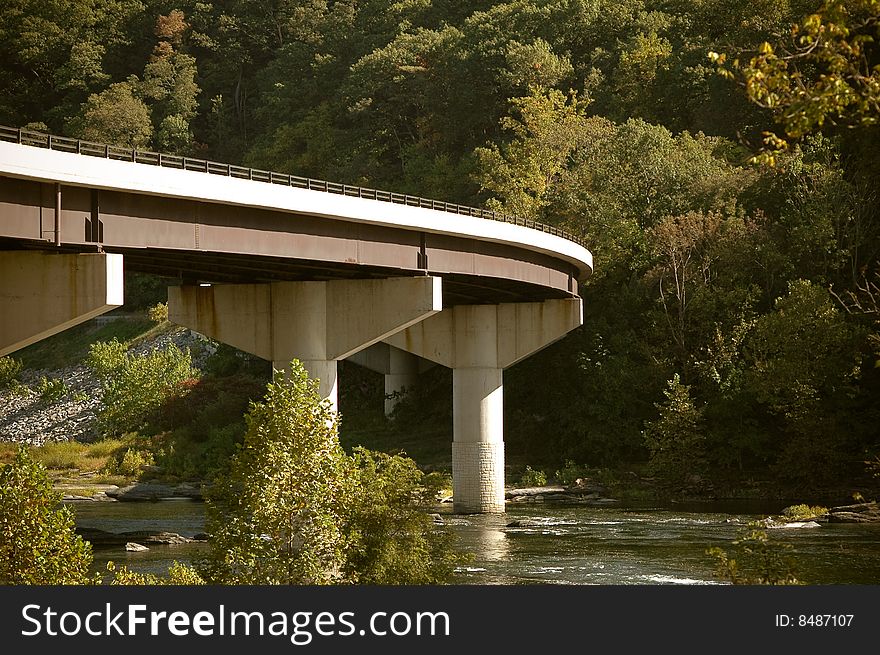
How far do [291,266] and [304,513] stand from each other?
1835 cm

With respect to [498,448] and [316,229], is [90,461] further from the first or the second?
[316,229]

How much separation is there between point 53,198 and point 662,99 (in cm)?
7639

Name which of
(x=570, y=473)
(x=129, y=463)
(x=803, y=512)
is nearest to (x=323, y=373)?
(x=803, y=512)

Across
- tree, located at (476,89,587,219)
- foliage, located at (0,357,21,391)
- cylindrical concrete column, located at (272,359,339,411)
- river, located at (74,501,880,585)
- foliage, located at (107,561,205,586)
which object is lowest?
river, located at (74,501,880,585)

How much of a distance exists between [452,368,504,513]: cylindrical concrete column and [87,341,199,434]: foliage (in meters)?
32.3

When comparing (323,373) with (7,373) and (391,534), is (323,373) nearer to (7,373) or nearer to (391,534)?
(391,534)

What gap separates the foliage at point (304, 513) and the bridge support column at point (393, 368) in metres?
58.1

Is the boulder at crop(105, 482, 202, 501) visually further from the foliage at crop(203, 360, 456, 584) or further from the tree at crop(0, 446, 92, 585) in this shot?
the tree at crop(0, 446, 92, 585)

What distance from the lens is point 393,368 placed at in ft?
299

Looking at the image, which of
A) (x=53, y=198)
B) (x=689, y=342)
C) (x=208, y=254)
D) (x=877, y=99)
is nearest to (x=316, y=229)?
(x=208, y=254)

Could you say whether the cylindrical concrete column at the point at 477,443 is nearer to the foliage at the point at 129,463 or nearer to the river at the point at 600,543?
the river at the point at 600,543

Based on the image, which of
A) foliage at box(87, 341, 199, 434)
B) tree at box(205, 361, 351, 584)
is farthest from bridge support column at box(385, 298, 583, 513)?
tree at box(205, 361, 351, 584)

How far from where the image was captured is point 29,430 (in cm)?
9462

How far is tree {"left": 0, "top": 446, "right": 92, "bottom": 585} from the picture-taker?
2627 centimetres
